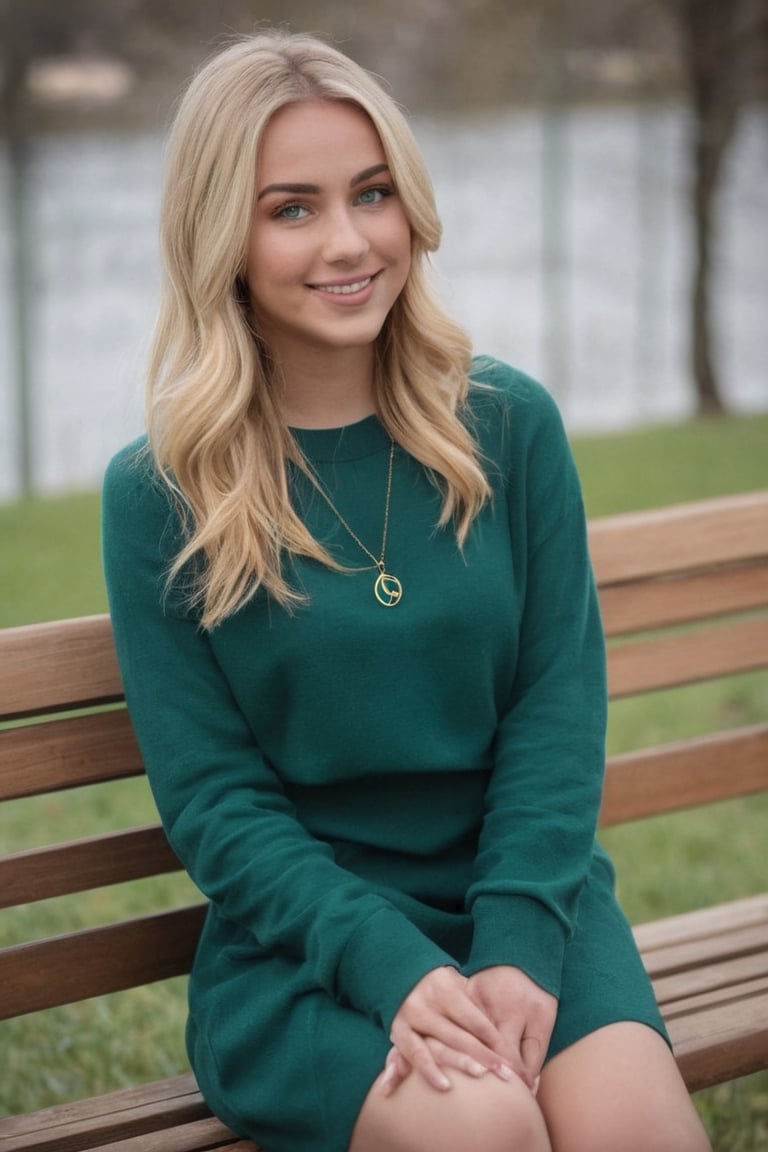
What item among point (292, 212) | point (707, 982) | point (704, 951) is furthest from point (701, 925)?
point (292, 212)

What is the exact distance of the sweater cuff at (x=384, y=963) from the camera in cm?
211

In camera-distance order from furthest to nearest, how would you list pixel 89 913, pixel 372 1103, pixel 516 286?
pixel 516 286
pixel 89 913
pixel 372 1103

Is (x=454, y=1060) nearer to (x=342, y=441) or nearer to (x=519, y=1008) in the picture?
(x=519, y=1008)

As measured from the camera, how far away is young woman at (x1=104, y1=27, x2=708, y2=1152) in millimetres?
2221

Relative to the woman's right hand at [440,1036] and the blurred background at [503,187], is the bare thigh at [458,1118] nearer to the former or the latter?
the woman's right hand at [440,1036]

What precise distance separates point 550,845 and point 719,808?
2.57m

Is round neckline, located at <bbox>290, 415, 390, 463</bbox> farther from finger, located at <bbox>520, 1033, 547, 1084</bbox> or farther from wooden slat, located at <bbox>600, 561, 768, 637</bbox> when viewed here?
finger, located at <bbox>520, 1033, 547, 1084</bbox>

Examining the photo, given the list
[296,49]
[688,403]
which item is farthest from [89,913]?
[688,403]

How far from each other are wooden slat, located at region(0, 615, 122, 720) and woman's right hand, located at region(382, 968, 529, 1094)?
78 centimetres

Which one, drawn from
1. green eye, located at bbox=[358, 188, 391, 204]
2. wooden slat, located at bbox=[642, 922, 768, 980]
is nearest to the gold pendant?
green eye, located at bbox=[358, 188, 391, 204]

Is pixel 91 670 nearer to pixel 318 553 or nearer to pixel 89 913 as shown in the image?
pixel 318 553

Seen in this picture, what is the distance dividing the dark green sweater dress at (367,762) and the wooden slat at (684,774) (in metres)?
0.58

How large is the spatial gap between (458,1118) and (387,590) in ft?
2.57

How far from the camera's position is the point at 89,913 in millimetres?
4027
